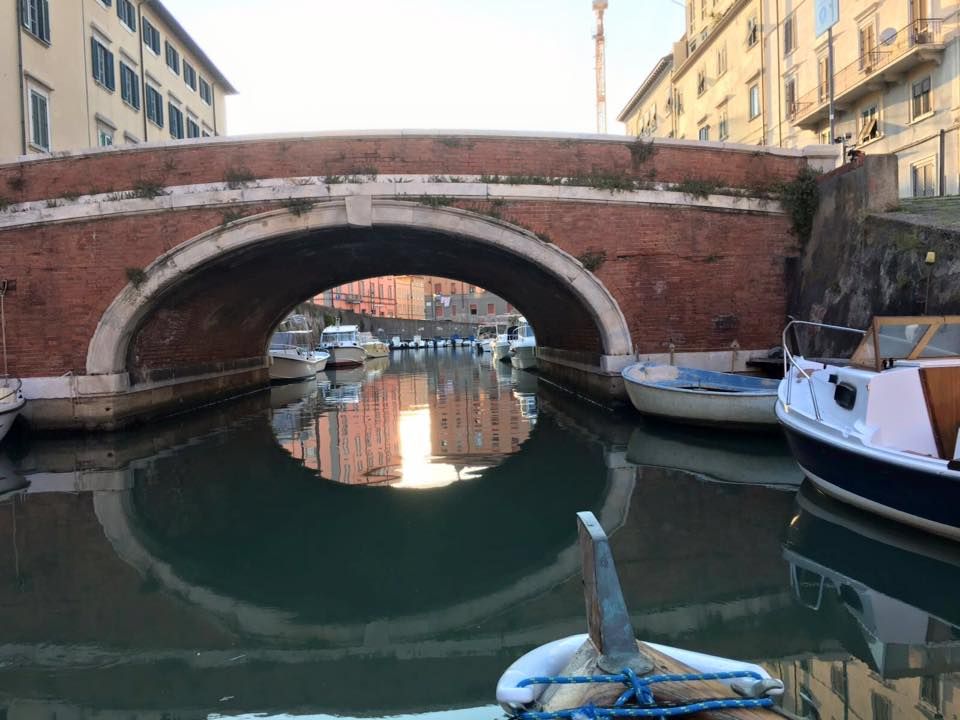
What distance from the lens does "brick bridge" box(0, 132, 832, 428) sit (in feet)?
36.1

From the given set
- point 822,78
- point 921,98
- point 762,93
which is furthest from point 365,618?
point 762,93

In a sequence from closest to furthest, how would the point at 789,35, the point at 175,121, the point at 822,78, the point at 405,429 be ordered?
the point at 405,429
the point at 822,78
the point at 789,35
the point at 175,121

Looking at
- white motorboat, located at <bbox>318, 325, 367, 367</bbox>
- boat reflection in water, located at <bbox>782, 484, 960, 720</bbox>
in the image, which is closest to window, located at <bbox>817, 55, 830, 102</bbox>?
boat reflection in water, located at <bbox>782, 484, 960, 720</bbox>

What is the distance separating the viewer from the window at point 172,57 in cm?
2364

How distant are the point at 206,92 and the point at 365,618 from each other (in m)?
28.3

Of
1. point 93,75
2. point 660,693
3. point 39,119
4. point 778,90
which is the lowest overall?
point 660,693

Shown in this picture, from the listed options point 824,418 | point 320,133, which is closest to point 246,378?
point 320,133

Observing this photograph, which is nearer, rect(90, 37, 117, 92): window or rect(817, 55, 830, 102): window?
rect(90, 37, 117, 92): window

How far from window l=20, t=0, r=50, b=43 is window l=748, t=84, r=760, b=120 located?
21.8 m

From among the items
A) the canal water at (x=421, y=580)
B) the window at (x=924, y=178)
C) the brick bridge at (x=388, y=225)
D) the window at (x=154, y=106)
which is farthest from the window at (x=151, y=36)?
the window at (x=924, y=178)

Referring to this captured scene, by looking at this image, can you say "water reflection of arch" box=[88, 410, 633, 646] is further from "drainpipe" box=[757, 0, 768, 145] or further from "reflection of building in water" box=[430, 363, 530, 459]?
"drainpipe" box=[757, 0, 768, 145]

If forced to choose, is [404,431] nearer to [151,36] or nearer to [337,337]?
[151,36]

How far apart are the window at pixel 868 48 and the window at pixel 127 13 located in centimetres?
2053

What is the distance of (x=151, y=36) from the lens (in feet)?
73.2
